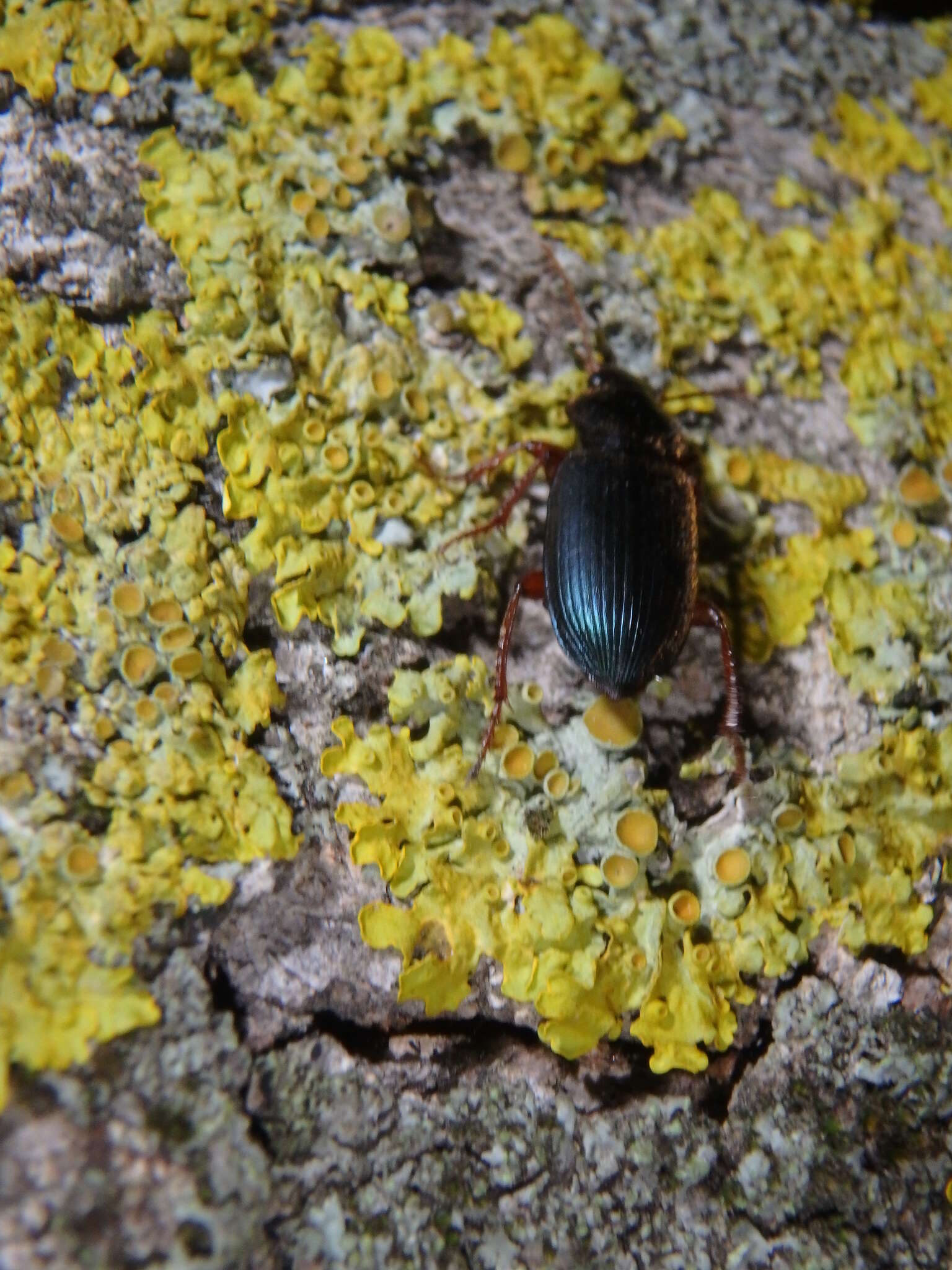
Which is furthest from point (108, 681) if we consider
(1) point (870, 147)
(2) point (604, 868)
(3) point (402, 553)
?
(1) point (870, 147)

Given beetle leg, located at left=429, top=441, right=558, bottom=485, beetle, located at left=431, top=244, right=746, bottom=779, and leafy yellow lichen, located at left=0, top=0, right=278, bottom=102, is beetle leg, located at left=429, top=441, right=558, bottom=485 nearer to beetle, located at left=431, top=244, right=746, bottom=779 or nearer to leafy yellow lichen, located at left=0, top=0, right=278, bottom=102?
beetle, located at left=431, top=244, right=746, bottom=779

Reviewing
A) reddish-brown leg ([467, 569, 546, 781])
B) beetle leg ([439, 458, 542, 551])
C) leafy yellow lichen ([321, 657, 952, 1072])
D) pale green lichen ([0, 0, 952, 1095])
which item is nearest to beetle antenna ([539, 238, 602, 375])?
pale green lichen ([0, 0, 952, 1095])

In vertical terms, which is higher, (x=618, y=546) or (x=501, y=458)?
(x=501, y=458)

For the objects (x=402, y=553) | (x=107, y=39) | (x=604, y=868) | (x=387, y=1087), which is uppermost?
(x=107, y=39)

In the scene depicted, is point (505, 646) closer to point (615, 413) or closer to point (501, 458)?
point (501, 458)

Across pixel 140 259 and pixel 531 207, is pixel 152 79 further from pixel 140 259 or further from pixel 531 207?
pixel 531 207

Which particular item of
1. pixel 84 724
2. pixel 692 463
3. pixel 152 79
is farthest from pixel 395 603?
pixel 152 79
